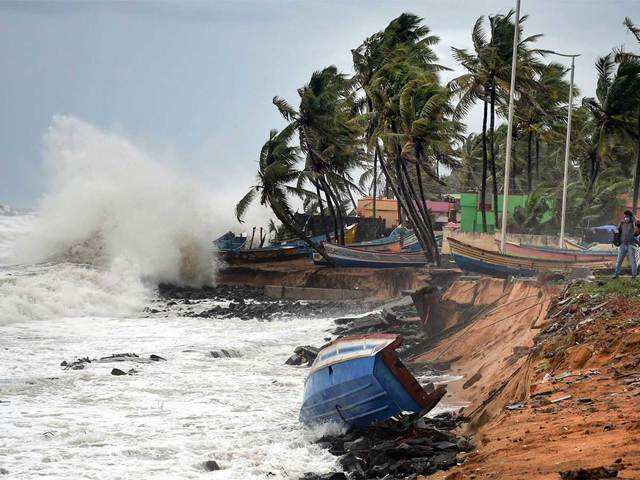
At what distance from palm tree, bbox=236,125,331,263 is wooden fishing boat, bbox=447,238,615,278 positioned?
14.0 meters

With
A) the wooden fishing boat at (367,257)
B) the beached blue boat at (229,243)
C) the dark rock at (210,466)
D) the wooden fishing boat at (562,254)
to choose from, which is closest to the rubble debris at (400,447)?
the dark rock at (210,466)

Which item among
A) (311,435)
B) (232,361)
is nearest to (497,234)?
(232,361)

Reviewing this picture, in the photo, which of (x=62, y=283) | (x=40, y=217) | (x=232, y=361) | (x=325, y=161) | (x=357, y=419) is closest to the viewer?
(x=357, y=419)

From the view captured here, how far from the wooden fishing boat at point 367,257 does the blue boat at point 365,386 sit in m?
28.0

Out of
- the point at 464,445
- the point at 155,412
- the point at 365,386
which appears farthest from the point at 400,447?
the point at 155,412

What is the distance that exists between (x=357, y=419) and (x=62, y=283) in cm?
2686

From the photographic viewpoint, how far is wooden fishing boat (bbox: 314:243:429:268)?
4112 centimetres

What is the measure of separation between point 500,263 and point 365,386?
18.5m

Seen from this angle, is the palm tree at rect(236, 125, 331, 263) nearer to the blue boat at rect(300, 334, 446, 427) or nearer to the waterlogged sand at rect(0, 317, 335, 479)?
the waterlogged sand at rect(0, 317, 335, 479)

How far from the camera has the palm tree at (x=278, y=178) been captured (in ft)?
146

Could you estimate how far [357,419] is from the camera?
12.6 meters

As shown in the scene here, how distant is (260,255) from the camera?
4703 centimetres

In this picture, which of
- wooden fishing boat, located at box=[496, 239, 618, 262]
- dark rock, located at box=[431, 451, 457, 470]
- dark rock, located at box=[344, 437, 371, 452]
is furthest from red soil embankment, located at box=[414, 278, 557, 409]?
wooden fishing boat, located at box=[496, 239, 618, 262]

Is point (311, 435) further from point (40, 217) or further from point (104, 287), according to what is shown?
point (40, 217)
